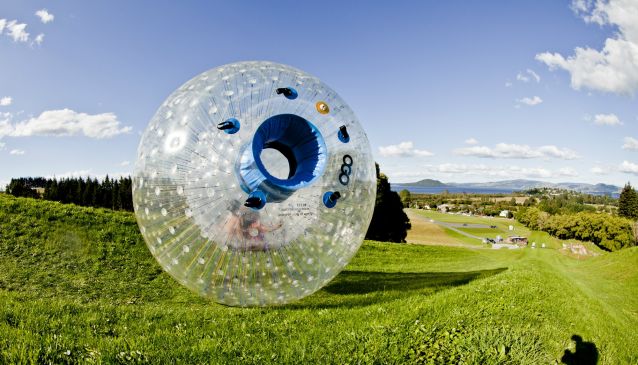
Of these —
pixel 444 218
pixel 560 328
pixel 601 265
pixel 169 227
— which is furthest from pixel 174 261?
pixel 444 218

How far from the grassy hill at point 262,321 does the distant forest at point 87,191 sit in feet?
199

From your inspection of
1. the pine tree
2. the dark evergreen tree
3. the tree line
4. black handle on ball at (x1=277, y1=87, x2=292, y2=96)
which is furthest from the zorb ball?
the pine tree

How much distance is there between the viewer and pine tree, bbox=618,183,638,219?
101m

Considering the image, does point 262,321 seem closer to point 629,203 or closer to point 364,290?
point 364,290

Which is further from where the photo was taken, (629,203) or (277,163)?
(629,203)

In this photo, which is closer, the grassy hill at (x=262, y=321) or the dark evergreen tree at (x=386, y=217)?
the grassy hill at (x=262, y=321)

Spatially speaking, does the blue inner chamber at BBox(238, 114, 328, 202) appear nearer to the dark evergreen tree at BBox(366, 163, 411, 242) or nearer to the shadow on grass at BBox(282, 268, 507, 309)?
the shadow on grass at BBox(282, 268, 507, 309)

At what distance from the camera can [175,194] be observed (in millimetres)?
4789

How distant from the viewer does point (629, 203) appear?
337 ft

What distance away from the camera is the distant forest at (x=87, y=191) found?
69.1 m

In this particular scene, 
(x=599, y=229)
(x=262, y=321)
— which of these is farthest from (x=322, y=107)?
(x=599, y=229)

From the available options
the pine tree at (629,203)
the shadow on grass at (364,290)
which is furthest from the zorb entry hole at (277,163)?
the pine tree at (629,203)

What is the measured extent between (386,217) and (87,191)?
56176 millimetres

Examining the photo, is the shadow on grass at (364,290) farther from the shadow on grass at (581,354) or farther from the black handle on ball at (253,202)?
the black handle on ball at (253,202)
